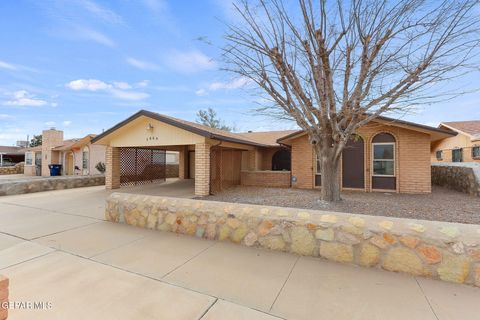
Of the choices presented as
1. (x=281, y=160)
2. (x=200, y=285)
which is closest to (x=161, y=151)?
(x=281, y=160)

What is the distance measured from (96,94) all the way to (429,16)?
22010mm

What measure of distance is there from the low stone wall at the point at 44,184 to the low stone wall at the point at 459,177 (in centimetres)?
1853

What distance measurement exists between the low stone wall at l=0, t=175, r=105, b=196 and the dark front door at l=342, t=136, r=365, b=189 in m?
14.2

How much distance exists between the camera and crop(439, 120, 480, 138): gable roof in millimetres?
16198

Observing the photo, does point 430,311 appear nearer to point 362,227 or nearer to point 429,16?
point 362,227

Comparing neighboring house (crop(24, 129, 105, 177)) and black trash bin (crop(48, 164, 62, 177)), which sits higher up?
neighboring house (crop(24, 129, 105, 177))

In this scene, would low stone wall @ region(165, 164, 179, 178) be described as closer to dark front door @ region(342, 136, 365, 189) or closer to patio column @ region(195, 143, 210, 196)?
patio column @ region(195, 143, 210, 196)

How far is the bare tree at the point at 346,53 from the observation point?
17.8 feet

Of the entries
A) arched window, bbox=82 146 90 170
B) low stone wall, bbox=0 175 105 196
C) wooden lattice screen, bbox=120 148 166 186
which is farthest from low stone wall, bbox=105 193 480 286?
arched window, bbox=82 146 90 170

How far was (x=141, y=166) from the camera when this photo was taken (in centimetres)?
1358

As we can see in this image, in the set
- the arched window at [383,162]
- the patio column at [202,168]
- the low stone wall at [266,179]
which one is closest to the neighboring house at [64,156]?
the low stone wall at [266,179]

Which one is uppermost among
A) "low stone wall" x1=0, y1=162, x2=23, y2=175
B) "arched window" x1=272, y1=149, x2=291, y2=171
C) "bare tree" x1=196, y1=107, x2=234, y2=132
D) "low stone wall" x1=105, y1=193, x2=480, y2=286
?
"bare tree" x1=196, y1=107, x2=234, y2=132

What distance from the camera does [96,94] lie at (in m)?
19.1

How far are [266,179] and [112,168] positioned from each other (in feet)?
27.0
